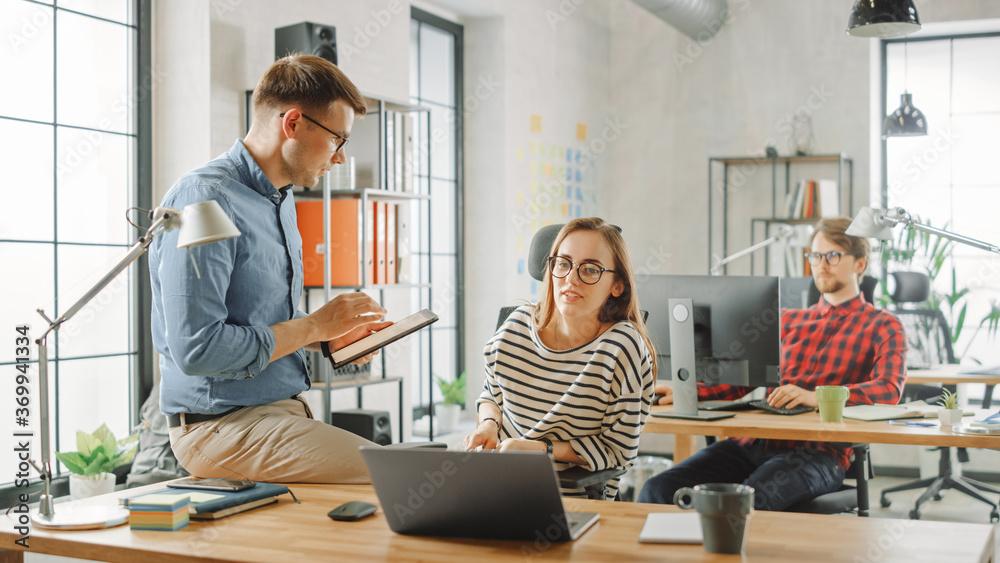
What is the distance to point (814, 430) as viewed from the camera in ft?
8.10

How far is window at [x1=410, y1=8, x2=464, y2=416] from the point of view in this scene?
5.13 m

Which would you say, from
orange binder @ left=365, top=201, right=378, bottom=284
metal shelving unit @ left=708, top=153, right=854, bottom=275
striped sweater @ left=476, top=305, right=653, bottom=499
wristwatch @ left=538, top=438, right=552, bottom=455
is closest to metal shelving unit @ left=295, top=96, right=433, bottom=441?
orange binder @ left=365, top=201, right=378, bottom=284

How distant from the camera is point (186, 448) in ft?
6.24

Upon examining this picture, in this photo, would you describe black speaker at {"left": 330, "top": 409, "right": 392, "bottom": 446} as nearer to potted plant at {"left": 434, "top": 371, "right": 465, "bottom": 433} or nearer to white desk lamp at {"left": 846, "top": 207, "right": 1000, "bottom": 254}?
potted plant at {"left": 434, "top": 371, "right": 465, "bottom": 433}

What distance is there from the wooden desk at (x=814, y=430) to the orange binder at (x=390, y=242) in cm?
162

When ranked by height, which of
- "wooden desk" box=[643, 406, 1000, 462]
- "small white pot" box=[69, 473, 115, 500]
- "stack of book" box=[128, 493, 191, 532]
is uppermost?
"stack of book" box=[128, 493, 191, 532]

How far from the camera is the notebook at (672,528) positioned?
139 cm

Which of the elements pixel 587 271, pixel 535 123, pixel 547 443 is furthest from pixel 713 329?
pixel 535 123

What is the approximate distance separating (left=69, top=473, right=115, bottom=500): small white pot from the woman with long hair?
149 cm

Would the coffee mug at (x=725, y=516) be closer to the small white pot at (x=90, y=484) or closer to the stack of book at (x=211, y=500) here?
the stack of book at (x=211, y=500)

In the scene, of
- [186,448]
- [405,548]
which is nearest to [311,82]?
[186,448]

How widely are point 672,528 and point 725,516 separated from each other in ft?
0.49

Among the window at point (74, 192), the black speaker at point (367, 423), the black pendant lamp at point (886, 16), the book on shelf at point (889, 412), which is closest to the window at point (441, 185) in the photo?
the black speaker at point (367, 423)

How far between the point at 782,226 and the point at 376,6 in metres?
3.28
